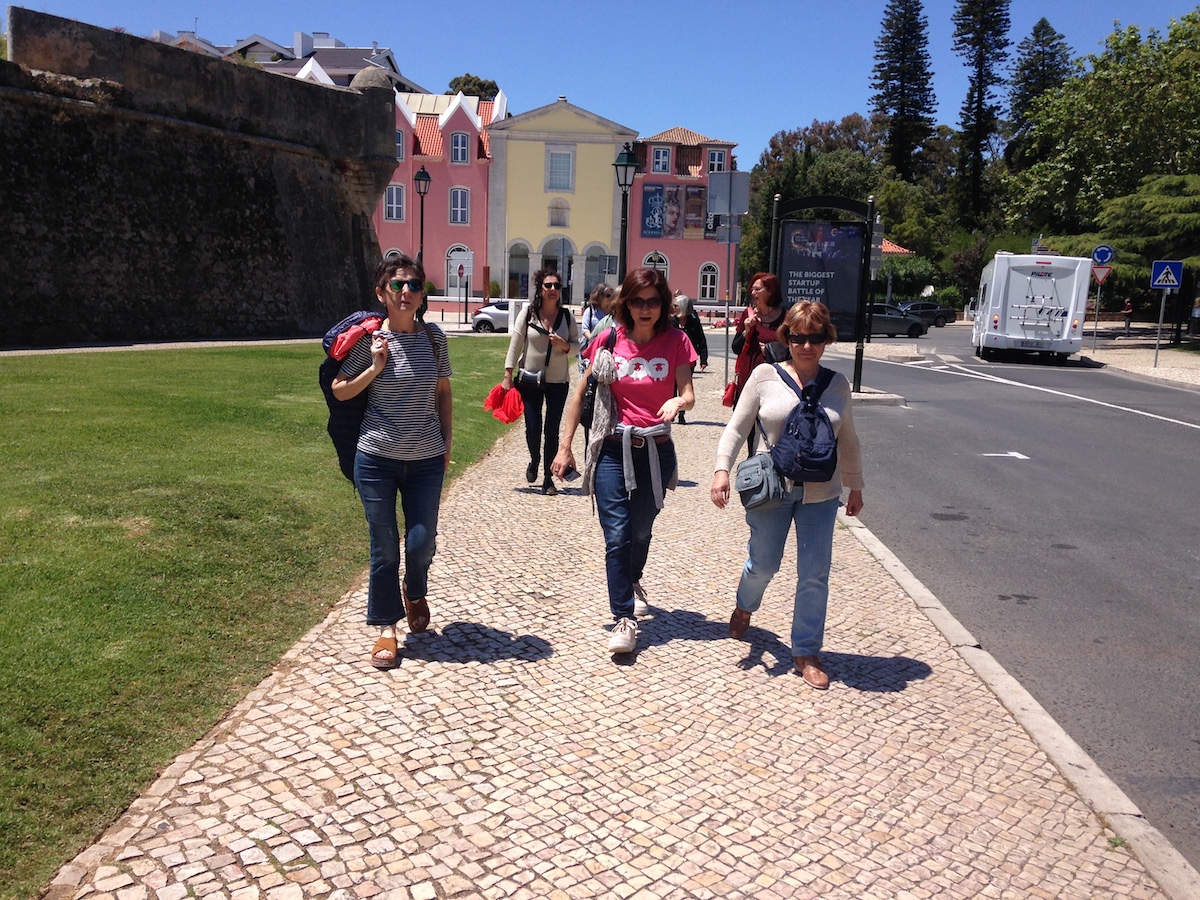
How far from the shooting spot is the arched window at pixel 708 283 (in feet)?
196

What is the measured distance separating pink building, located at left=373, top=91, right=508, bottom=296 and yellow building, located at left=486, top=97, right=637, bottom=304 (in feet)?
3.18

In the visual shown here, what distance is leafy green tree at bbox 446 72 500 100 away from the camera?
3201 inches

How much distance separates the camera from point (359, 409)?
4766 mm

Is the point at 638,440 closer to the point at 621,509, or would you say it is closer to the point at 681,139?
the point at 621,509

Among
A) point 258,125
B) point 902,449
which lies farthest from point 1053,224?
point 902,449

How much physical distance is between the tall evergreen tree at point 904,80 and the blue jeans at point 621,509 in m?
75.2

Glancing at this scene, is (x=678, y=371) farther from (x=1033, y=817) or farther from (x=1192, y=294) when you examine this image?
(x=1192, y=294)

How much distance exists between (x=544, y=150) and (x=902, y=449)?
48.8m

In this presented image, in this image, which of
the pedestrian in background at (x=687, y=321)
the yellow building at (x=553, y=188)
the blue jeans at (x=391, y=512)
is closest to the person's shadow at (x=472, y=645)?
the blue jeans at (x=391, y=512)

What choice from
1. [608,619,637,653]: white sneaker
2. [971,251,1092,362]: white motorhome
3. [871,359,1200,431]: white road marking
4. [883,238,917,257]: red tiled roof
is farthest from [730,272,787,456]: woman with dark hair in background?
[883,238,917,257]: red tiled roof

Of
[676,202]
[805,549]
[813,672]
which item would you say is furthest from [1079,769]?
[676,202]

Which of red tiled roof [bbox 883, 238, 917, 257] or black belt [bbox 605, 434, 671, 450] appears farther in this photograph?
red tiled roof [bbox 883, 238, 917, 257]

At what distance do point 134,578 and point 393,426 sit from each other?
172cm

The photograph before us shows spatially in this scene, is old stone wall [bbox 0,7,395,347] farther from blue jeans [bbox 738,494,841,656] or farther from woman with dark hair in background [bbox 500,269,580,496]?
blue jeans [bbox 738,494,841,656]
